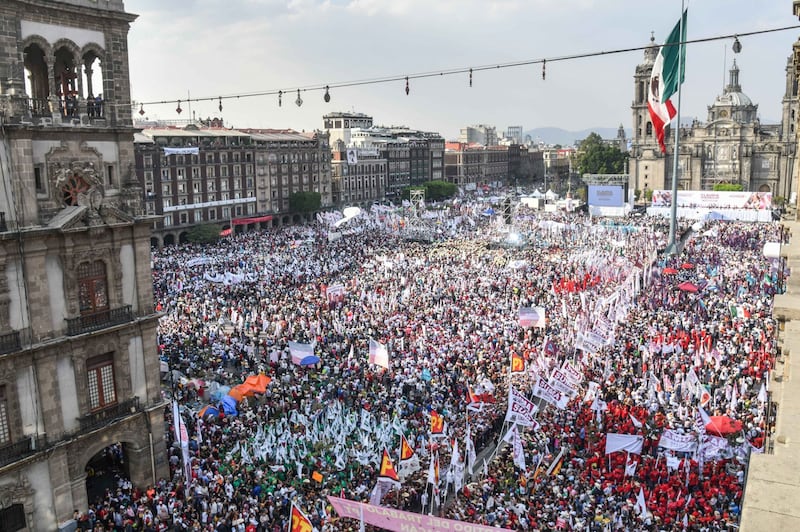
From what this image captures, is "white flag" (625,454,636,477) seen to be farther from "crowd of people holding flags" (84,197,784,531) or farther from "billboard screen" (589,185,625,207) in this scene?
"billboard screen" (589,185,625,207)

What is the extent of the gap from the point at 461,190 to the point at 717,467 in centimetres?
11780

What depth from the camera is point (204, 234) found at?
71.1m

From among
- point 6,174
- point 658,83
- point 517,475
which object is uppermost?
point 658,83

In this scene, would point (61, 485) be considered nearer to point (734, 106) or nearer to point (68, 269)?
point (68, 269)

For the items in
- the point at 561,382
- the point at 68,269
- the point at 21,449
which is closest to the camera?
the point at 21,449

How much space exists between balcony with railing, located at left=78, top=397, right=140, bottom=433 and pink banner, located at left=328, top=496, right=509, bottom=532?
729 cm

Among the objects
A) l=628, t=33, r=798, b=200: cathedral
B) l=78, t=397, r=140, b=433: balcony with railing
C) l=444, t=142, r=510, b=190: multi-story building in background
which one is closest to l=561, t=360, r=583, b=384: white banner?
l=78, t=397, r=140, b=433: balcony with railing

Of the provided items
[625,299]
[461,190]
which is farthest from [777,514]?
[461,190]

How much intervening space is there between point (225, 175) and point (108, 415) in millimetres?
63618

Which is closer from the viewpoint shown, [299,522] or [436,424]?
[299,522]

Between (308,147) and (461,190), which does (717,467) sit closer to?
(308,147)

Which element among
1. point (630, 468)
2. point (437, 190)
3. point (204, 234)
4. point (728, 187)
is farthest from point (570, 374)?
point (437, 190)

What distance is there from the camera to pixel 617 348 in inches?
1200

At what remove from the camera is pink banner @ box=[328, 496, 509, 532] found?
598 inches
